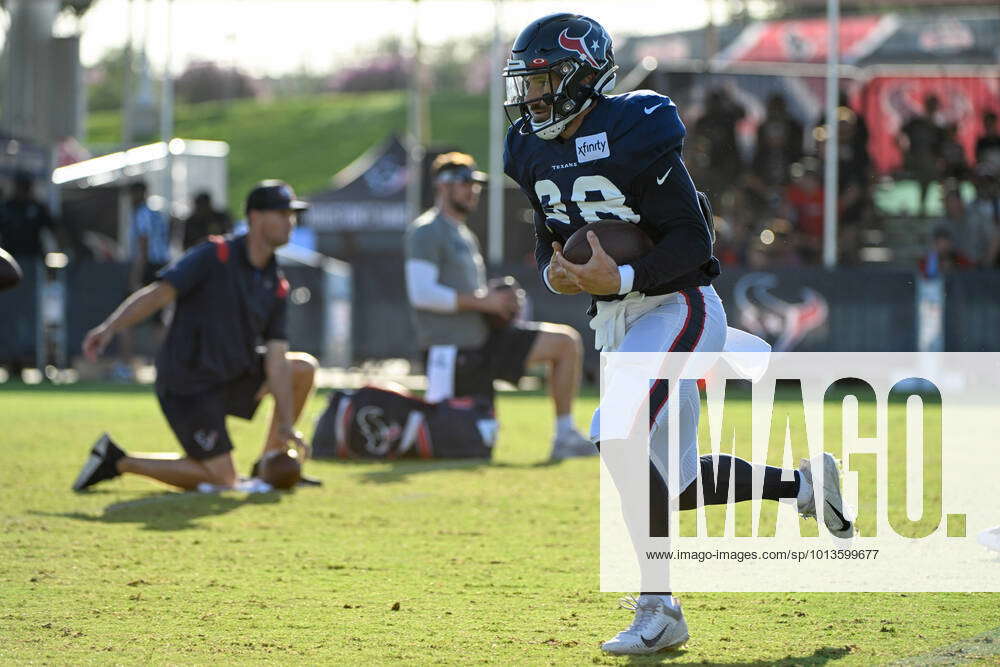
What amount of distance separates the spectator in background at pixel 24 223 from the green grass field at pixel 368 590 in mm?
8785

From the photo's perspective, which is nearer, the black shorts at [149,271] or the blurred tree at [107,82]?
the black shorts at [149,271]

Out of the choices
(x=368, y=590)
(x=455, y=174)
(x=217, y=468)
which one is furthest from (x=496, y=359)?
(x=368, y=590)

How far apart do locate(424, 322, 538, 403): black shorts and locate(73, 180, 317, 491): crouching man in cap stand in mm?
2058

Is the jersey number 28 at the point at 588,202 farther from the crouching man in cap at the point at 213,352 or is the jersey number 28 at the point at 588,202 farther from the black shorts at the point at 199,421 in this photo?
the black shorts at the point at 199,421

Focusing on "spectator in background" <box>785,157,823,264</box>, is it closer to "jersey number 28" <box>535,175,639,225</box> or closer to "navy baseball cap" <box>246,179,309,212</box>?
"navy baseball cap" <box>246,179,309,212</box>

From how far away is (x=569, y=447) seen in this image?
33.4 feet

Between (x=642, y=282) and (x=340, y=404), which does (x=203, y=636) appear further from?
(x=340, y=404)

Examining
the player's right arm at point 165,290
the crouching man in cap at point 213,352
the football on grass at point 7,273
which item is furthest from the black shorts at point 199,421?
the football on grass at point 7,273

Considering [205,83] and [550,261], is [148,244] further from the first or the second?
[205,83]

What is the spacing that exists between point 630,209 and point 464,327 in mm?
5211

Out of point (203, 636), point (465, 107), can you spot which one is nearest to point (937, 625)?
point (203, 636)

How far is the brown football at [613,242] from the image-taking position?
507cm

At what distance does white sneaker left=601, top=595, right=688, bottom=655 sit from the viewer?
4754 millimetres

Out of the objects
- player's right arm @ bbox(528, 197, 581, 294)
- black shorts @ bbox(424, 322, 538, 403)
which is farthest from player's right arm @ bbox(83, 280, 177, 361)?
player's right arm @ bbox(528, 197, 581, 294)
